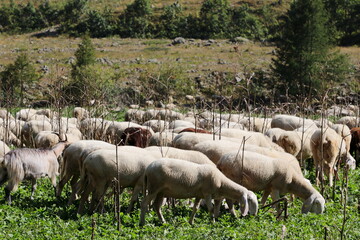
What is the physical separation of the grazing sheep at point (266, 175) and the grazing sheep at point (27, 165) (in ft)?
11.6

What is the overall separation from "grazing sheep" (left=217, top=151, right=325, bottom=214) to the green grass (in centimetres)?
42

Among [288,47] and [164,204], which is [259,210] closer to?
[164,204]

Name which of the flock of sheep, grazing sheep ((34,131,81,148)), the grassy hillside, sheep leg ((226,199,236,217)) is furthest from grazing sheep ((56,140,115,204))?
the grassy hillside

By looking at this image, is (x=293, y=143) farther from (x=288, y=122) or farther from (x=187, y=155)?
(x=187, y=155)

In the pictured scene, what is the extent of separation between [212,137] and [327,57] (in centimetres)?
3357

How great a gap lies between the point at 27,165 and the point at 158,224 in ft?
10.1

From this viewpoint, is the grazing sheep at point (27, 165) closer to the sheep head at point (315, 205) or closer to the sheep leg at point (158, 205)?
the sheep leg at point (158, 205)

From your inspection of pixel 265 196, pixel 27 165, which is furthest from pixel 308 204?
pixel 27 165

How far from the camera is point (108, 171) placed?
9883 millimetres

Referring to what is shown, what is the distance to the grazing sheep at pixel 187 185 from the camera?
9.37 meters

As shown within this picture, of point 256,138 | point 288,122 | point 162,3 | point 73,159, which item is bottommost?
point 162,3

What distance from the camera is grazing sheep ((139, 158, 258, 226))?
937 cm

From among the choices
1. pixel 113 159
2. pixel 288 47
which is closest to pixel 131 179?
pixel 113 159

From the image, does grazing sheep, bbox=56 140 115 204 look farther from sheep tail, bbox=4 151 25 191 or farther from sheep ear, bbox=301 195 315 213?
sheep ear, bbox=301 195 315 213
